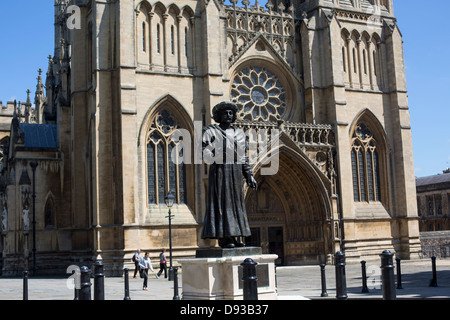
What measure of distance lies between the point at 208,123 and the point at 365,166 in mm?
10139

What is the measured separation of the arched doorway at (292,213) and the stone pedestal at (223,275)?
20.8 meters

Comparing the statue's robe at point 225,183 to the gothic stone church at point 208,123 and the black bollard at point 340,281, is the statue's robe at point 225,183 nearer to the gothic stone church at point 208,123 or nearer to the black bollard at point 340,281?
the black bollard at point 340,281

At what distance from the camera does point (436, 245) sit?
3691 cm

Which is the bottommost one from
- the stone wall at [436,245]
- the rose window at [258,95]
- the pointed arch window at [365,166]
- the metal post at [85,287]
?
the stone wall at [436,245]

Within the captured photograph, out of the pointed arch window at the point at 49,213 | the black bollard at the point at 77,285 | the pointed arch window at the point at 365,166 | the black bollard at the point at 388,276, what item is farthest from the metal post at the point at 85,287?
the pointed arch window at the point at 365,166

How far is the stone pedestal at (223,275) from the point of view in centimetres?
993

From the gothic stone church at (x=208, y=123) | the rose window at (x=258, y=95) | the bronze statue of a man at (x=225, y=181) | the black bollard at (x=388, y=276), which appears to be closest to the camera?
the black bollard at (x=388, y=276)

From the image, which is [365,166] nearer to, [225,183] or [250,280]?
[225,183]

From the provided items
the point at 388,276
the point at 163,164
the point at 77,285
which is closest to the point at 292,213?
the point at 163,164

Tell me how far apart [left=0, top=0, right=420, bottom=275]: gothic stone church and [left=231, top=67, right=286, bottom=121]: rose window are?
3.2 inches

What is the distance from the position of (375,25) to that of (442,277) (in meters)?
19.6

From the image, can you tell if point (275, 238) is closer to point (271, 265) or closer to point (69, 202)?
point (69, 202)
